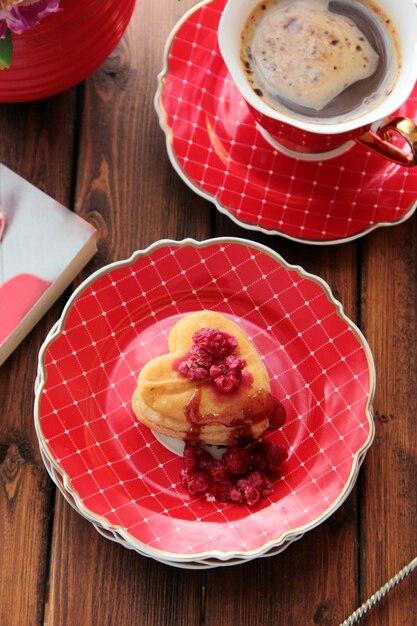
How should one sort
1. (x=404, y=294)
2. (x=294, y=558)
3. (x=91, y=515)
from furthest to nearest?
(x=404, y=294), (x=294, y=558), (x=91, y=515)

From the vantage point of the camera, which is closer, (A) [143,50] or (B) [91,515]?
(B) [91,515]

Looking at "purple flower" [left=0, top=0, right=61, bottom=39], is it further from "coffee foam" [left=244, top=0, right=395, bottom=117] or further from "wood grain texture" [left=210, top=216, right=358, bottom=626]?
"wood grain texture" [left=210, top=216, right=358, bottom=626]

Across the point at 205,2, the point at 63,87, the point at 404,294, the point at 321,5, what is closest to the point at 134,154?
the point at 63,87

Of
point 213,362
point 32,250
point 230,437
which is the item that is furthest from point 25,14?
point 230,437

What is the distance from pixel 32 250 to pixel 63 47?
1.07 ft

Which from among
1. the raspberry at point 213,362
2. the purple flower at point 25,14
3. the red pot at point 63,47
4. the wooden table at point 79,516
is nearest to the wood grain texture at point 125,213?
the wooden table at point 79,516

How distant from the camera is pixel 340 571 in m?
1.30

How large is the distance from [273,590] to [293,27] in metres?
0.89

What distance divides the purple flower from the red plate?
356 mm

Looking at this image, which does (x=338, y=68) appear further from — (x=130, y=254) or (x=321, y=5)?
(x=130, y=254)

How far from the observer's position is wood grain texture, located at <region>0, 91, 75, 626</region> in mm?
1291

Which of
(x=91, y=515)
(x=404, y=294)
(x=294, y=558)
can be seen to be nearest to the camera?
(x=91, y=515)

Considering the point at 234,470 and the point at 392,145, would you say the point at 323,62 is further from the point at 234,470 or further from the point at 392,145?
the point at 234,470

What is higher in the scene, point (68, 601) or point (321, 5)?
point (321, 5)
